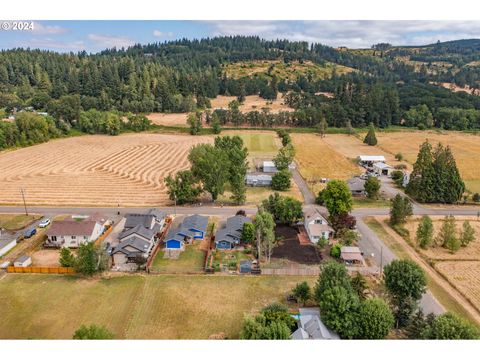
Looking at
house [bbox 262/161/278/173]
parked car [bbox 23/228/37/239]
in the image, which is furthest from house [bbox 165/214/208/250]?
house [bbox 262/161/278/173]

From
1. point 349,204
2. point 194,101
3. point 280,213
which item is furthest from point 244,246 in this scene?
point 194,101

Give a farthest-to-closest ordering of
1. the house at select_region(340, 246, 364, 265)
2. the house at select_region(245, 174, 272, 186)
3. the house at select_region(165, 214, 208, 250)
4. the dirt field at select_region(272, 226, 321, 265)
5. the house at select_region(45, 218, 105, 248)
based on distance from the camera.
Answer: the house at select_region(245, 174, 272, 186), the house at select_region(45, 218, 105, 248), the house at select_region(165, 214, 208, 250), the dirt field at select_region(272, 226, 321, 265), the house at select_region(340, 246, 364, 265)

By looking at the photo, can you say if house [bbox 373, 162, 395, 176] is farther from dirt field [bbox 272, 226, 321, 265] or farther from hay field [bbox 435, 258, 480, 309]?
dirt field [bbox 272, 226, 321, 265]

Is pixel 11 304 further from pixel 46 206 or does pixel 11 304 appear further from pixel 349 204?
pixel 349 204

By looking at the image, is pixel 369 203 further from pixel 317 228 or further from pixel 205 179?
pixel 205 179

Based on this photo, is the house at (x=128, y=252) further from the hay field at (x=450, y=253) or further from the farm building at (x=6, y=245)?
the hay field at (x=450, y=253)

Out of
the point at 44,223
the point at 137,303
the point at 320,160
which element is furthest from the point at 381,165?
the point at 44,223
